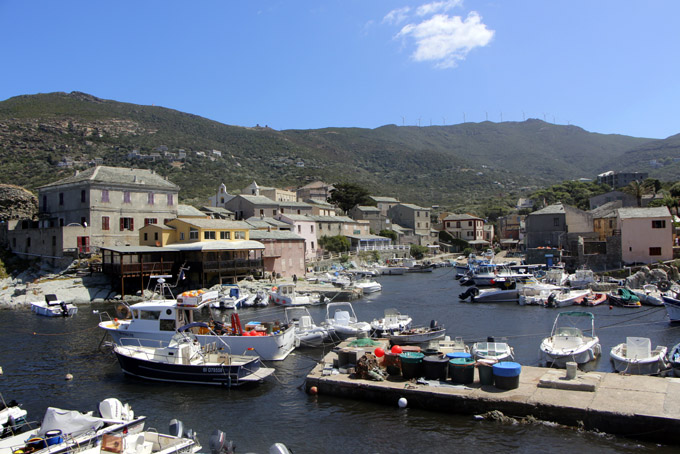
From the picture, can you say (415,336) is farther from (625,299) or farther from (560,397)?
(625,299)

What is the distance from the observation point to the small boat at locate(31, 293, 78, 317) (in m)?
35.8

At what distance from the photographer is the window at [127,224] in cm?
5103

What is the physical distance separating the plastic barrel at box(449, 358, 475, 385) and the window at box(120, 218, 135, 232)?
142 ft

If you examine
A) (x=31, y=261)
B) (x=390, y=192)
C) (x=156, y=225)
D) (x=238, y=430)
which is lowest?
(x=238, y=430)

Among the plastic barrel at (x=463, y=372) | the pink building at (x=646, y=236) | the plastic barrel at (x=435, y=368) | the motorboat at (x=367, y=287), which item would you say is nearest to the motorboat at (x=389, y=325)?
the plastic barrel at (x=435, y=368)

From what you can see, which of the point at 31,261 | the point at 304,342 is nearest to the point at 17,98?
the point at 31,261

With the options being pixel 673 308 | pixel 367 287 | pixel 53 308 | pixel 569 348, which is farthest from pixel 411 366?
pixel 367 287

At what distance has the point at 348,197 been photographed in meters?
96.3

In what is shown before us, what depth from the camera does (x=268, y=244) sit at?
180 feet

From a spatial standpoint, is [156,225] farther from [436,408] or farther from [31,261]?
[436,408]

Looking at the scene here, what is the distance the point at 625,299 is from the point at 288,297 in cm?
2575

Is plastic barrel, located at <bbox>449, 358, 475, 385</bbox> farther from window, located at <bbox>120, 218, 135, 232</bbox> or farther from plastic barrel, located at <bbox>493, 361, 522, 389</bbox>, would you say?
window, located at <bbox>120, 218, 135, 232</bbox>

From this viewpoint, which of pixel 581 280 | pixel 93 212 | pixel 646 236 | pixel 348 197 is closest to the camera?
pixel 581 280

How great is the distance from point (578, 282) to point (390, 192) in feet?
288
